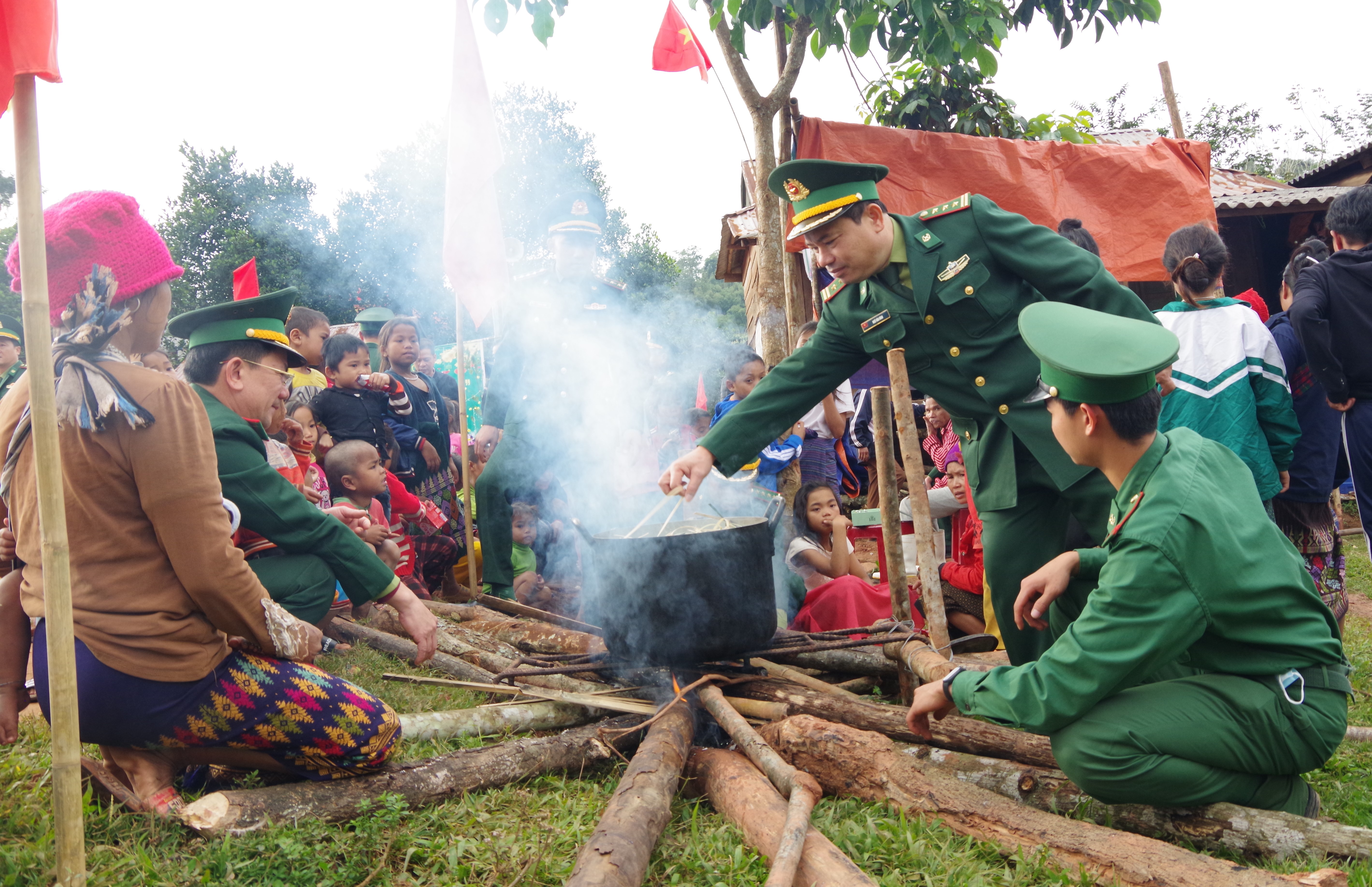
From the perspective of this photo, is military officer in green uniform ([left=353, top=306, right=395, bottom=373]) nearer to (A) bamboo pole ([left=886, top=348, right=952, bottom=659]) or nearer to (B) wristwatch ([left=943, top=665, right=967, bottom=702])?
(A) bamboo pole ([left=886, top=348, right=952, bottom=659])

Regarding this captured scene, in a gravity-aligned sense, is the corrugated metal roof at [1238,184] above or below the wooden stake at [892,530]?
above

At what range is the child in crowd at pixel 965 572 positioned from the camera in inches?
187

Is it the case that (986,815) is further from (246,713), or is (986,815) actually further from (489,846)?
(246,713)

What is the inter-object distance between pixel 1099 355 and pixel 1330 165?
11864 millimetres

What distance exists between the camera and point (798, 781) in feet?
8.52

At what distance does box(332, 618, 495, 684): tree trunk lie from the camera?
13.6ft

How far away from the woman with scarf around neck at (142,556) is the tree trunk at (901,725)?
1610mm

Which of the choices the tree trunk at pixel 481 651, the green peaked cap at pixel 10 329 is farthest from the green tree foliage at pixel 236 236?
the tree trunk at pixel 481 651

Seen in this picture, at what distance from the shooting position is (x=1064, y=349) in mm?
2383

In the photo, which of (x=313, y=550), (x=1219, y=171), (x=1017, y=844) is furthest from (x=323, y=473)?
(x=1219, y=171)

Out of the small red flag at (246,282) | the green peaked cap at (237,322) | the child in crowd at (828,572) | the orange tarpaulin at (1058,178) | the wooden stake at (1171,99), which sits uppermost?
the wooden stake at (1171,99)

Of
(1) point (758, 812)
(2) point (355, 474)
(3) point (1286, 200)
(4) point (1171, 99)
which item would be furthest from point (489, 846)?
(4) point (1171, 99)

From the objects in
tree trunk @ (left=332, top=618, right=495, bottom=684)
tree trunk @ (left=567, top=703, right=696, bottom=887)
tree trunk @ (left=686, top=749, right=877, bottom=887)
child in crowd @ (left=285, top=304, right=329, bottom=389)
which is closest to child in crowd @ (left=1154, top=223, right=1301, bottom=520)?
tree trunk @ (left=686, top=749, right=877, bottom=887)

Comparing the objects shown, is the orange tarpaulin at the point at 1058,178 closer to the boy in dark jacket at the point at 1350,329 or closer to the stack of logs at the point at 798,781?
the boy in dark jacket at the point at 1350,329
